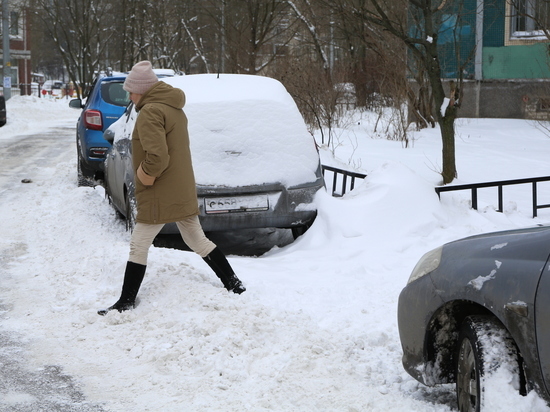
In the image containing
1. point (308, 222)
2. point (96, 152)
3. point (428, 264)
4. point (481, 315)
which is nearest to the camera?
point (481, 315)

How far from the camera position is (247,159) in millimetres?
7383

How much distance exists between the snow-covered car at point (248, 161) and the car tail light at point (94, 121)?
4.62m

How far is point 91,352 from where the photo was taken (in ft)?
16.3

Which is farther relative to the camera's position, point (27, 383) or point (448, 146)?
point (448, 146)

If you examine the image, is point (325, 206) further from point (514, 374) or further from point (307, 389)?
point (514, 374)

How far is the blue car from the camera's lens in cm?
1224

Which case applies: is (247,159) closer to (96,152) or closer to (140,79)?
(140,79)

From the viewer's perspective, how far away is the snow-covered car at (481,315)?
310cm

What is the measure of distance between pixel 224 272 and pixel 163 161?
96 centimetres

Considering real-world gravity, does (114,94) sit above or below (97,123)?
above

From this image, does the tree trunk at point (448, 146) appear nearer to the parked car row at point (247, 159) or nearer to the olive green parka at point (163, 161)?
the parked car row at point (247, 159)

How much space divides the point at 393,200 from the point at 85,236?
3.21 meters

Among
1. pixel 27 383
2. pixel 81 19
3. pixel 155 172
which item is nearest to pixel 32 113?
pixel 81 19

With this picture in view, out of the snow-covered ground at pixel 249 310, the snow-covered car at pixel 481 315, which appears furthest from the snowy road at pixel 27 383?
the snow-covered car at pixel 481 315
